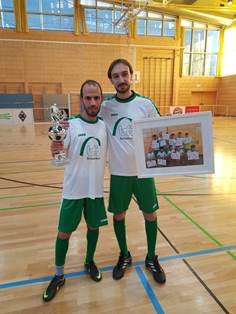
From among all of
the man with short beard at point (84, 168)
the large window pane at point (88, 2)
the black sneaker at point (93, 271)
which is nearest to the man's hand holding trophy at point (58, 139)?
the man with short beard at point (84, 168)

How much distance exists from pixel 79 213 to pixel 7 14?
54.8 ft

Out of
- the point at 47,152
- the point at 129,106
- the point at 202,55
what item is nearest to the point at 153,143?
the point at 129,106

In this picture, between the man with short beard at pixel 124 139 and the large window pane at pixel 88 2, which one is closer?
the man with short beard at pixel 124 139

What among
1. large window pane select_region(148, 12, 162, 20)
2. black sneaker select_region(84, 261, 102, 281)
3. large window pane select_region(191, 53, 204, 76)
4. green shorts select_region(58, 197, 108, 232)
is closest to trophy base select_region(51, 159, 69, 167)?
green shorts select_region(58, 197, 108, 232)

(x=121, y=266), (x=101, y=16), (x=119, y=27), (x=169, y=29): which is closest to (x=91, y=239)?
(x=121, y=266)

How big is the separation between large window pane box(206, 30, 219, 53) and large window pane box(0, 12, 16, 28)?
46.1 feet

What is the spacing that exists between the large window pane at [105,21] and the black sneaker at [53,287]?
1688 cm

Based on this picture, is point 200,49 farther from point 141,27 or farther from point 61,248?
point 61,248

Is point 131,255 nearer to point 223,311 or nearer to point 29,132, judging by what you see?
point 223,311

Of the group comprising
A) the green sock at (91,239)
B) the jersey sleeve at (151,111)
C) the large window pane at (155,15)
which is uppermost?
the large window pane at (155,15)

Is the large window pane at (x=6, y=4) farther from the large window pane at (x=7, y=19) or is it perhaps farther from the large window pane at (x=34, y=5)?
the large window pane at (x=34, y=5)

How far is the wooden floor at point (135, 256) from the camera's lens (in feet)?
6.24

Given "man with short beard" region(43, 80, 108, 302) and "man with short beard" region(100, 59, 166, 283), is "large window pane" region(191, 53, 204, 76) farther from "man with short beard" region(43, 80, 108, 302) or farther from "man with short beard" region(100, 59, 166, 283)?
"man with short beard" region(43, 80, 108, 302)

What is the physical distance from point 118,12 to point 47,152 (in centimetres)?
1264
